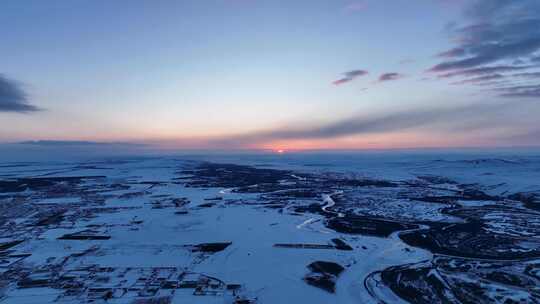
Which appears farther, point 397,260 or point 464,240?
point 464,240

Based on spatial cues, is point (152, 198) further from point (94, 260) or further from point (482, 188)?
point (482, 188)

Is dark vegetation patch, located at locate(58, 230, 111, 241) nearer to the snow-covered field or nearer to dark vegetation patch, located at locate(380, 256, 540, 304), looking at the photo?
the snow-covered field

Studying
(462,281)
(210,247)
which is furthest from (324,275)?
(210,247)

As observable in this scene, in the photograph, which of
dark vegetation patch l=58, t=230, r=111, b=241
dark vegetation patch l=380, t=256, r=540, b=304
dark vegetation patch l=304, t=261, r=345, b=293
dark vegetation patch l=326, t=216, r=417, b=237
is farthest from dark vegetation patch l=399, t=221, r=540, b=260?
dark vegetation patch l=58, t=230, r=111, b=241

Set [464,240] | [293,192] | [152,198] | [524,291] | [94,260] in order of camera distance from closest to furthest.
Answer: [524,291]
[94,260]
[464,240]
[152,198]
[293,192]

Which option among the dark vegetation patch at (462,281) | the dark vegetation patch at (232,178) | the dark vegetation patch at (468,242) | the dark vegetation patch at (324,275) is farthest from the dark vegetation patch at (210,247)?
the dark vegetation patch at (232,178)

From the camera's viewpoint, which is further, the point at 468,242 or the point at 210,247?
the point at 468,242

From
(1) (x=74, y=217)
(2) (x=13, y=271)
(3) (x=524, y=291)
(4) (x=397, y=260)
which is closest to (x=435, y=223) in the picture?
(4) (x=397, y=260)

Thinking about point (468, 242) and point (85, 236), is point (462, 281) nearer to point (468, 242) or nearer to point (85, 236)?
point (468, 242)

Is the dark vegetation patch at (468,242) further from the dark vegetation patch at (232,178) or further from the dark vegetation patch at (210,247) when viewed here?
the dark vegetation patch at (232,178)

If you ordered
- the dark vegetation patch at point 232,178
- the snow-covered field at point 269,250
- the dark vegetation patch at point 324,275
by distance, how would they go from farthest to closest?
the dark vegetation patch at point 232,178
the dark vegetation patch at point 324,275
the snow-covered field at point 269,250

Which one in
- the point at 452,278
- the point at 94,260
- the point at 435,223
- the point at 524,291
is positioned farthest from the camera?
the point at 435,223
